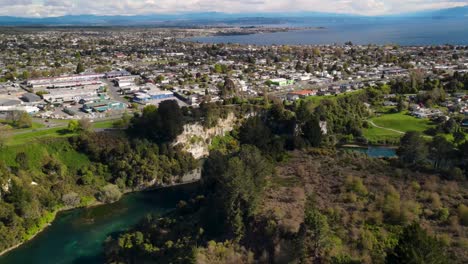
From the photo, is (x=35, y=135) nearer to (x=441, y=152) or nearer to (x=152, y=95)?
(x=152, y=95)

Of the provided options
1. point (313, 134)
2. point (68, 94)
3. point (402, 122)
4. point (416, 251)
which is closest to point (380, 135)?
point (402, 122)

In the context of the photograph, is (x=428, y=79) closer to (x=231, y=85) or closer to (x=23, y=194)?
(x=231, y=85)

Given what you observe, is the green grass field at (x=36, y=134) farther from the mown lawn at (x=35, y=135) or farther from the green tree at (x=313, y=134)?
the green tree at (x=313, y=134)

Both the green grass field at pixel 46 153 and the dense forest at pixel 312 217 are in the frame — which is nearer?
the dense forest at pixel 312 217

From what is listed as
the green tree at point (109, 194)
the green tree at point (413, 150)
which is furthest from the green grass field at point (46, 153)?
the green tree at point (413, 150)

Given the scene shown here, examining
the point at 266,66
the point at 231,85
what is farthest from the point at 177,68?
the point at 231,85

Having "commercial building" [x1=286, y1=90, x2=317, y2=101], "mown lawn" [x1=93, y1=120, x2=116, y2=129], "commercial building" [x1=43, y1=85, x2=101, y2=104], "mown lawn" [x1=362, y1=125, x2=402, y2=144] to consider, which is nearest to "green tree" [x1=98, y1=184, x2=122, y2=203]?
"mown lawn" [x1=93, y1=120, x2=116, y2=129]

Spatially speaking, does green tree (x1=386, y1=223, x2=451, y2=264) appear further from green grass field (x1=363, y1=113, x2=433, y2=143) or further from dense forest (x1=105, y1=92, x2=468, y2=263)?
green grass field (x1=363, y1=113, x2=433, y2=143)
